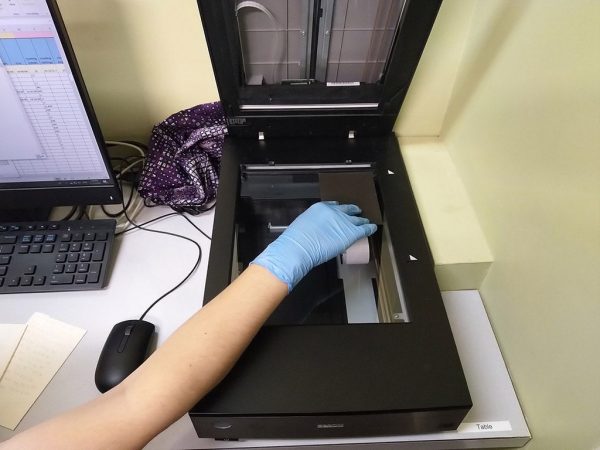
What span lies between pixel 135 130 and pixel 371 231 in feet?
2.13

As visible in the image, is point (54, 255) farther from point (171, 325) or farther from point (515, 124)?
point (515, 124)

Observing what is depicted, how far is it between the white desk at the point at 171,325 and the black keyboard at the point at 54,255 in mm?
30

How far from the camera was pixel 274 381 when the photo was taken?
0.61 metres

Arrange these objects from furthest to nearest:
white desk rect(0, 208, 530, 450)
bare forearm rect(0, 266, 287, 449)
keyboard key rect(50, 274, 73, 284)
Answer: keyboard key rect(50, 274, 73, 284)
white desk rect(0, 208, 530, 450)
bare forearm rect(0, 266, 287, 449)

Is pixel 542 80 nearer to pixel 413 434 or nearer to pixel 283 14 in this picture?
pixel 283 14

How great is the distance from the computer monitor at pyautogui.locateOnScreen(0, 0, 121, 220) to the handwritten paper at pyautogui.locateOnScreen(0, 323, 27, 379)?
0.24m

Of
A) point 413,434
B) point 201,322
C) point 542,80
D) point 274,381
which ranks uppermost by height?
point 542,80

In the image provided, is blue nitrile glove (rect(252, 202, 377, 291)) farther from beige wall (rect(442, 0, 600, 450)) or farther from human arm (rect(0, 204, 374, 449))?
beige wall (rect(442, 0, 600, 450))

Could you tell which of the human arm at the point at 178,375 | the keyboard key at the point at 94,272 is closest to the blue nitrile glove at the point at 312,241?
the human arm at the point at 178,375

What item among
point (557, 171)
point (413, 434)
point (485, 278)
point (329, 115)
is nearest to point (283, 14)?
point (329, 115)

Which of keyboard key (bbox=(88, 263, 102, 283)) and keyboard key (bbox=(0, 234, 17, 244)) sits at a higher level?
keyboard key (bbox=(0, 234, 17, 244))

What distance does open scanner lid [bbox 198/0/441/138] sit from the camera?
758mm

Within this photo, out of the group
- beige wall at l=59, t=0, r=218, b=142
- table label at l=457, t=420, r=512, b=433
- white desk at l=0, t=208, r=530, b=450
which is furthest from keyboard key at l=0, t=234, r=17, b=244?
table label at l=457, t=420, r=512, b=433

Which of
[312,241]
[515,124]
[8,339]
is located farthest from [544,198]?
[8,339]
